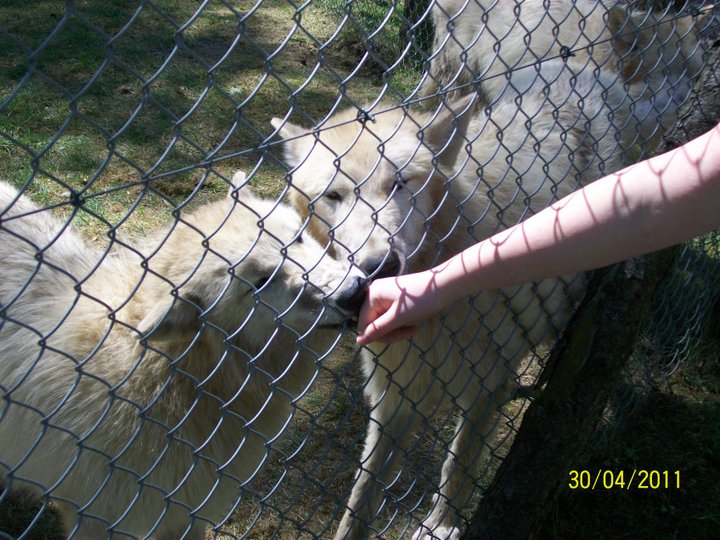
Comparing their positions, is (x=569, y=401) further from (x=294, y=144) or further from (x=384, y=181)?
(x=294, y=144)

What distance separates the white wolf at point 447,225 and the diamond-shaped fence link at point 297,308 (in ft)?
0.05

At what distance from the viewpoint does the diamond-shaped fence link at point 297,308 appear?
2.05 m

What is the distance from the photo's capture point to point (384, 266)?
241cm

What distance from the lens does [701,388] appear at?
396 centimetres

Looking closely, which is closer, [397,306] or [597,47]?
[397,306]

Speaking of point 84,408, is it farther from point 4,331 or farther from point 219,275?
point 219,275

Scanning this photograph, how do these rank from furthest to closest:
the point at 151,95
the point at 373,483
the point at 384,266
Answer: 1. the point at 151,95
2. the point at 373,483
3. the point at 384,266

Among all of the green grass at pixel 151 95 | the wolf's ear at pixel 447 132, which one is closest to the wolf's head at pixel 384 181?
the wolf's ear at pixel 447 132

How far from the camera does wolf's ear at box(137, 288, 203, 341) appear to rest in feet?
6.75

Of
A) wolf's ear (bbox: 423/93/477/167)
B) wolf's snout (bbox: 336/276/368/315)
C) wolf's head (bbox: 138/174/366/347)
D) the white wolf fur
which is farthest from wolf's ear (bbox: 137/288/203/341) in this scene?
the white wolf fur

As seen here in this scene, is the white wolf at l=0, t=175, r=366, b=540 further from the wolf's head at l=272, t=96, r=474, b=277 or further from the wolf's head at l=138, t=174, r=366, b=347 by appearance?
the wolf's head at l=272, t=96, r=474, b=277

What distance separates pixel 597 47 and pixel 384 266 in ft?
11.0

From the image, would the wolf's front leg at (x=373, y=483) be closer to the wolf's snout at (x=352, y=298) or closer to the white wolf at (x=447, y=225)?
the white wolf at (x=447, y=225)

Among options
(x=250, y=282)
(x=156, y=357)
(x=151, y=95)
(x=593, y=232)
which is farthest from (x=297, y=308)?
(x=151, y=95)
